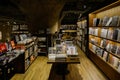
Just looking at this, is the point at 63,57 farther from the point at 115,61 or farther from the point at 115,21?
the point at 115,21

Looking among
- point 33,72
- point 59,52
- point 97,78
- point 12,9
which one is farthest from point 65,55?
point 12,9

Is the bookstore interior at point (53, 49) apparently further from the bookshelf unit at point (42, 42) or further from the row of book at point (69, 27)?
the row of book at point (69, 27)

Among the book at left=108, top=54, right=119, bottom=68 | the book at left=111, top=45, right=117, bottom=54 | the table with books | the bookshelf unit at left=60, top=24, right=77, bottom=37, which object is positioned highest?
the bookshelf unit at left=60, top=24, right=77, bottom=37

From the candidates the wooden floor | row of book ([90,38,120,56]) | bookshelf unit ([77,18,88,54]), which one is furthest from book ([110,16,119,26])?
bookshelf unit ([77,18,88,54])

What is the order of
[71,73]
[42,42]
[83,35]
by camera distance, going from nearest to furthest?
[71,73] → [42,42] → [83,35]

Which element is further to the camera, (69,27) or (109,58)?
(69,27)

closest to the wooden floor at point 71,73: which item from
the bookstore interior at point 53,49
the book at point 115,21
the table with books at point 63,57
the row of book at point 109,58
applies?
the bookstore interior at point 53,49

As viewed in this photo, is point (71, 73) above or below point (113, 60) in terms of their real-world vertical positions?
below

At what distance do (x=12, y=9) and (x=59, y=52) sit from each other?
7382mm

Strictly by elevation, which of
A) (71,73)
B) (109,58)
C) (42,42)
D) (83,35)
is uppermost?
(83,35)

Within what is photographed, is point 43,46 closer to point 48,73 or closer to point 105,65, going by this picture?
point 48,73

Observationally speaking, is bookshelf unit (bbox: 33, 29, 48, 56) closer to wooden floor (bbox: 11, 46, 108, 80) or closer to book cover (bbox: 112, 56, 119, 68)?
wooden floor (bbox: 11, 46, 108, 80)

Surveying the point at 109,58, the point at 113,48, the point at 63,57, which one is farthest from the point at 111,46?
the point at 63,57

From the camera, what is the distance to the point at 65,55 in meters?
4.70
